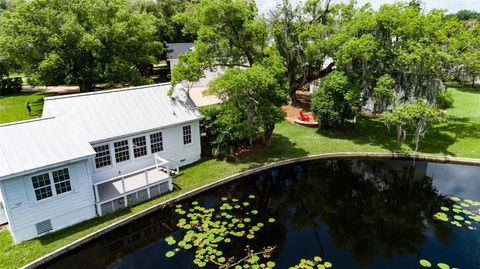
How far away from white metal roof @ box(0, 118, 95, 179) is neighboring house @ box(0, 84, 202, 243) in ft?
0.09

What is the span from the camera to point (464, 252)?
36.5 ft

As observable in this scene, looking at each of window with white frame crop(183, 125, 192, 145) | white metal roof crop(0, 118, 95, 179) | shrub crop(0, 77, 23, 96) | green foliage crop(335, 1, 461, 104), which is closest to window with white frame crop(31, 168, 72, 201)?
white metal roof crop(0, 118, 95, 179)

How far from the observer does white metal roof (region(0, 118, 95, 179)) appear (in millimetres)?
10992

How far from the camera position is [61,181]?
38.9 ft

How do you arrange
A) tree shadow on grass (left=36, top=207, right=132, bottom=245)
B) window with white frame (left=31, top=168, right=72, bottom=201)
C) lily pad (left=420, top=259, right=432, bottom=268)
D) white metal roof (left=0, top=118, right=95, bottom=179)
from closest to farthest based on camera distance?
lily pad (left=420, top=259, right=432, bottom=268), white metal roof (left=0, top=118, right=95, bottom=179), window with white frame (left=31, top=168, right=72, bottom=201), tree shadow on grass (left=36, top=207, right=132, bottom=245)

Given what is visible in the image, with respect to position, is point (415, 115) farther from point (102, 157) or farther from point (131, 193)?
point (102, 157)

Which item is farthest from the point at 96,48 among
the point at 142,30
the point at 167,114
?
the point at 167,114

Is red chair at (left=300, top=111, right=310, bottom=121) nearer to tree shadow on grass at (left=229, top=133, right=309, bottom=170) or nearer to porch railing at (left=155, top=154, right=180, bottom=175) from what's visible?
tree shadow on grass at (left=229, top=133, right=309, bottom=170)

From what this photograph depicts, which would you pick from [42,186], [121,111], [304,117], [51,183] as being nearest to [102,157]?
[121,111]

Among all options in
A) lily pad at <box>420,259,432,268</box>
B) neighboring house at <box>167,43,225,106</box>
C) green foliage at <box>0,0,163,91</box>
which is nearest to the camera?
lily pad at <box>420,259,432,268</box>

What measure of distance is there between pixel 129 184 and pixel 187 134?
4.08 meters

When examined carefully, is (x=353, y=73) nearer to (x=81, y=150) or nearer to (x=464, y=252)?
(x=464, y=252)

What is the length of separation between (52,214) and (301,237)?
888cm

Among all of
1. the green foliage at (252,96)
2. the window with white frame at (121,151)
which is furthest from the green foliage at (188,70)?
the window with white frame at (121,151)
